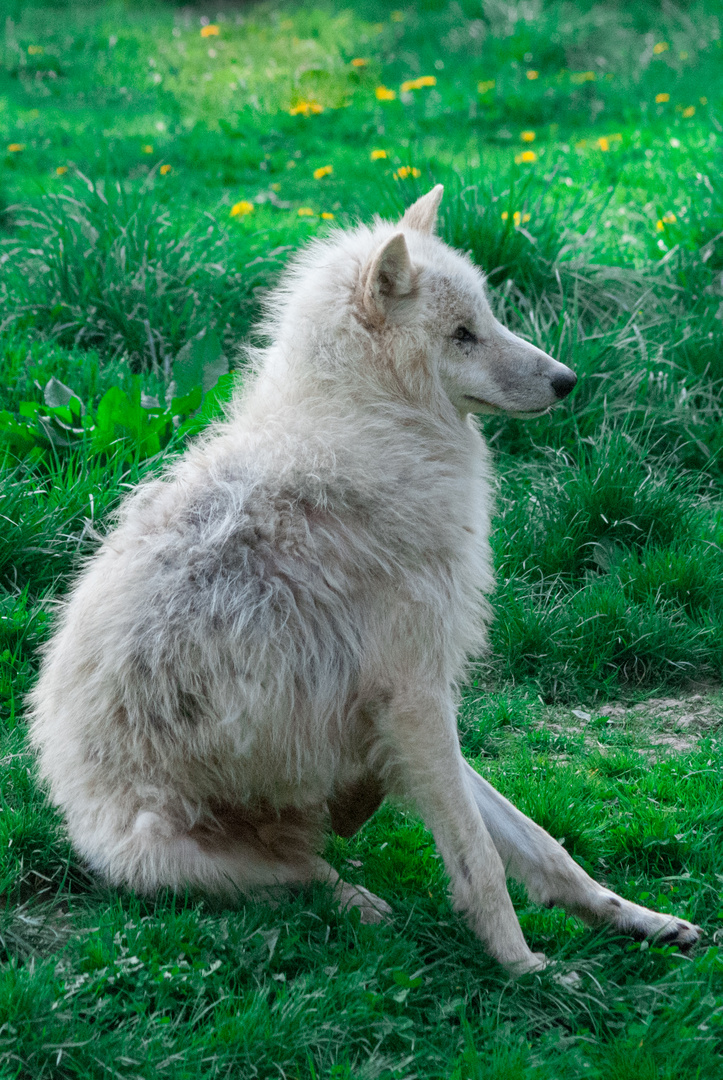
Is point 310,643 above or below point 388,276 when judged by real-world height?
below

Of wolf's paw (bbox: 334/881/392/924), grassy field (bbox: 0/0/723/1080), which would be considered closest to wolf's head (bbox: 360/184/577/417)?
grassy field (bbox: 0/0/723/1080)

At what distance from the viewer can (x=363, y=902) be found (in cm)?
307

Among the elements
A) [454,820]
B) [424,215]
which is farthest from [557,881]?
[424,215]

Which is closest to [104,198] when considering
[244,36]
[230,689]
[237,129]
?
[237,129]

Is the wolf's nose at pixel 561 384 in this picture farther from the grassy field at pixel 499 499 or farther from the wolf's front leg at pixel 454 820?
the grassy field at pixel 499 499

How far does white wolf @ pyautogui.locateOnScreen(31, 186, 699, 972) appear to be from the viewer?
2896mm

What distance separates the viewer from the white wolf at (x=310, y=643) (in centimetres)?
290

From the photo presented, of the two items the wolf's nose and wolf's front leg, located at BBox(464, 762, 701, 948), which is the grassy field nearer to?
wolf's front leg, located at BBox(464, 762, 701, 948)

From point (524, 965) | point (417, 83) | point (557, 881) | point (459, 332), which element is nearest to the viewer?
point (524, 965)

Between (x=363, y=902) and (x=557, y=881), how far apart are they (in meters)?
0.56

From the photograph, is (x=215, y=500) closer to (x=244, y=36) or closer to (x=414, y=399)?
(x=414, y=399)

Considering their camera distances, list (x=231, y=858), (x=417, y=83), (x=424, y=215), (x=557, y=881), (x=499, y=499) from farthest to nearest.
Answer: (x=417, y=83) → (x=499, y=499) → (x=424, y=215) → (x=557, y=881) → (x=231, y=858)

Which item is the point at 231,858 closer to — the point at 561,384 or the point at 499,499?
the point at 561,384

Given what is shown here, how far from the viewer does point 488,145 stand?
959 cm
